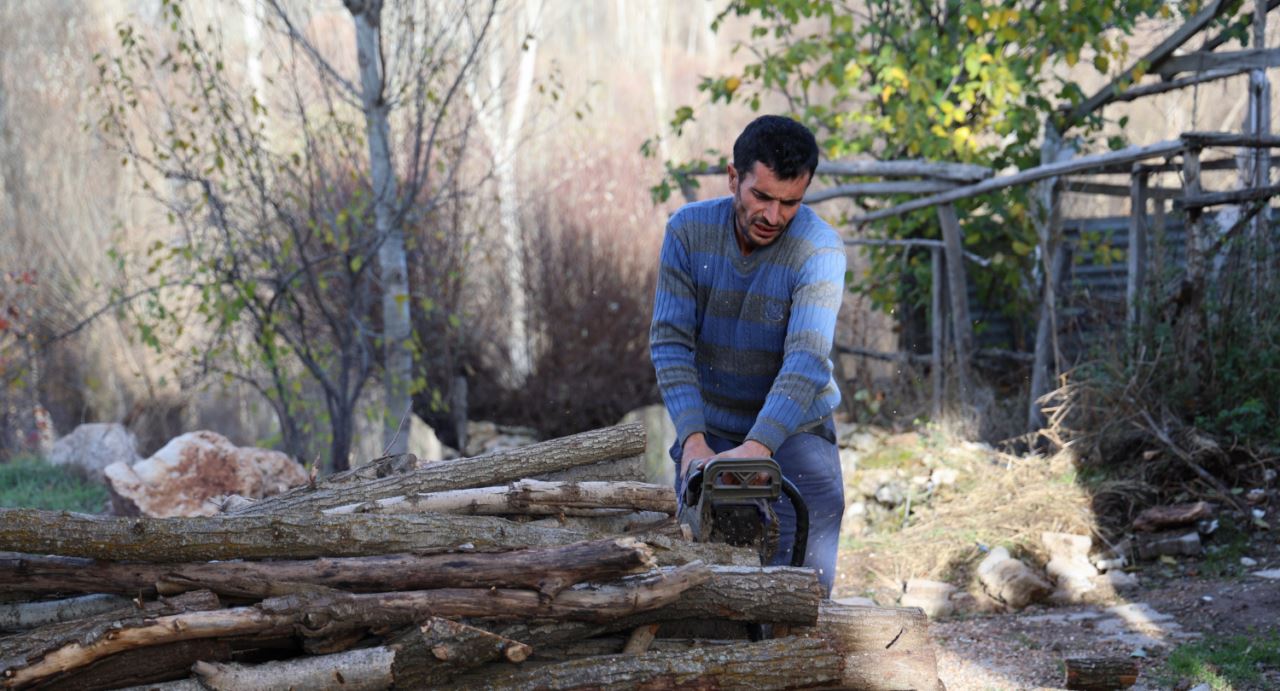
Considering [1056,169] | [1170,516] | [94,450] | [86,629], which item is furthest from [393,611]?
[94,450]

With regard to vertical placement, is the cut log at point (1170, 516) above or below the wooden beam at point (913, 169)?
below

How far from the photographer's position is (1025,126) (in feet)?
32.9

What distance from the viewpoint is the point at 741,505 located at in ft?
11.3

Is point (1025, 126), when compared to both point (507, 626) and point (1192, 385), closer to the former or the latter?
point (1192, 385)

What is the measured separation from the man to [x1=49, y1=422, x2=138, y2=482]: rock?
8543mm

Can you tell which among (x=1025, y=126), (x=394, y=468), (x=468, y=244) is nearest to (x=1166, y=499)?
(x=1025, y=126)

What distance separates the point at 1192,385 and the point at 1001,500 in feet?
4.56

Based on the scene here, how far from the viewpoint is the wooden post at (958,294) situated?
8.98 m

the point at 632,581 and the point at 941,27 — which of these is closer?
the point at 632,581

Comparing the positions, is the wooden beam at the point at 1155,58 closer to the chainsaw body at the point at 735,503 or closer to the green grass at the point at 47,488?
the chainsaw body at the point at 735,503

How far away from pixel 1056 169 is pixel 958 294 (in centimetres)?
148

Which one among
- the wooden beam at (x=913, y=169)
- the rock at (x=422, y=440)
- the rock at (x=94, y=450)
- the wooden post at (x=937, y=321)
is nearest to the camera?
the wooden beam at (x=913, y=169)

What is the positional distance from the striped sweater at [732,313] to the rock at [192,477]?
4.78 metres

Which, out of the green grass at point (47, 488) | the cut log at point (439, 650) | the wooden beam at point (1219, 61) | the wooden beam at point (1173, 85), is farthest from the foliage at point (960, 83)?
the cut log at point (439, 650)
